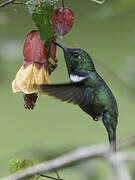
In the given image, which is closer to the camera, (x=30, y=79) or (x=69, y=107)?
(x=30, y=79)

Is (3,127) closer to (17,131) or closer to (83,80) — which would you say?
(17,131)

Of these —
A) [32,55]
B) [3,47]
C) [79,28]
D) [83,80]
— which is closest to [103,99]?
[83,80]

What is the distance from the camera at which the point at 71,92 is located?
3.26ft

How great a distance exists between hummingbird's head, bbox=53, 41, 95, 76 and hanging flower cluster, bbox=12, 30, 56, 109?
52 millimetres

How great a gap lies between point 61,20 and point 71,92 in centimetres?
16

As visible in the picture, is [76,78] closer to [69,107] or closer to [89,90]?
[89,90]

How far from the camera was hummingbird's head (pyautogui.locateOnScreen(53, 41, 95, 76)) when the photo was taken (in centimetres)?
111

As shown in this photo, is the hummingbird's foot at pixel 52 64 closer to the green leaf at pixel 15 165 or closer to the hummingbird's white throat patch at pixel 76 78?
the hummingbird's white throat patch at pixel 76 78

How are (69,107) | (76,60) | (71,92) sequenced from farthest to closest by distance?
(69,107), (76,60), (71,92)

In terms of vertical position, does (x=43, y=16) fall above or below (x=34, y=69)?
above

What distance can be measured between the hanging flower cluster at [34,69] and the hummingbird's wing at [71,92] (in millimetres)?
73

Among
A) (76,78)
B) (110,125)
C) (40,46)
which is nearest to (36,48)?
(40,46)

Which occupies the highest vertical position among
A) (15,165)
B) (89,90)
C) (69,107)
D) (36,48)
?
(36,48)

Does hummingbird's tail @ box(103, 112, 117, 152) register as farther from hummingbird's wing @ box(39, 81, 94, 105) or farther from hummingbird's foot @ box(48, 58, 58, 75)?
hummingbird's foot @ box(48, 58, 58, 75)
